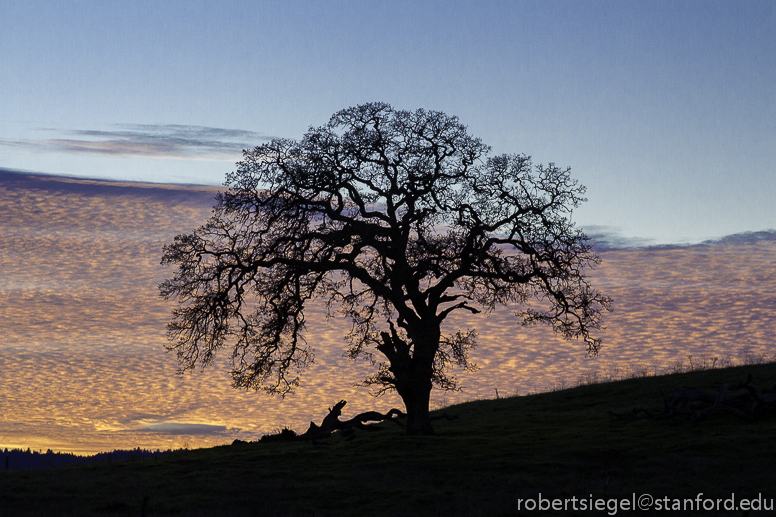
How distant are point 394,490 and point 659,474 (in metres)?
9.37

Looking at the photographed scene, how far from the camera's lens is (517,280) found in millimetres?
33844

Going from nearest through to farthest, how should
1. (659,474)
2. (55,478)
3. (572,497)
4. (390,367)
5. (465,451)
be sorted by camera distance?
(572,497)
(659,474)
(55,478)
(465,451)
(390,367)

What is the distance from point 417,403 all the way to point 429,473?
23.0ft

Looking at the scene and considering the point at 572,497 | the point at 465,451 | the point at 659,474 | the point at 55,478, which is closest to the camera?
the point at 572,497

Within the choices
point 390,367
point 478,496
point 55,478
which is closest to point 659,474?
point 478,496

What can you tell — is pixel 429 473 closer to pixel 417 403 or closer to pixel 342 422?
pixel 417 403

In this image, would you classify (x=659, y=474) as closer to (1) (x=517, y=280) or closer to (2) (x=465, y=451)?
(2) (x=465, y=451)

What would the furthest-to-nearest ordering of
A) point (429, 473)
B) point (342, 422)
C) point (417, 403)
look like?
point (342, 422)
point (417, 403)
point (429, 473)

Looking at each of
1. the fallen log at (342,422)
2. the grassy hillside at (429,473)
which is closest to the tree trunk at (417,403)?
the grassy hillside at (429,473)

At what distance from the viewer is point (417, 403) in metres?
33.4

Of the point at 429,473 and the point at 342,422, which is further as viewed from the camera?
the point at 342,422

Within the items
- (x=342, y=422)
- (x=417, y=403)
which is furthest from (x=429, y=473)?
(x=342, y=422)

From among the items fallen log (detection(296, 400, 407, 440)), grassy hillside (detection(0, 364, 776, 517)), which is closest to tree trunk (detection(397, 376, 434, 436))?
grassy hillside (detection(0, 364, 776, 517))

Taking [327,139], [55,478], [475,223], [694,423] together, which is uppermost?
[327,139]
